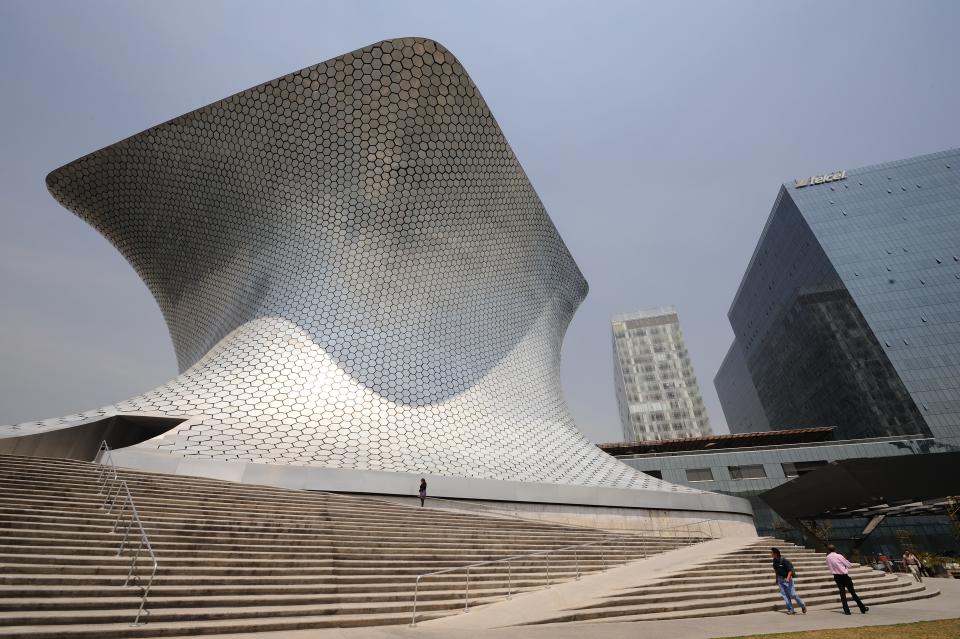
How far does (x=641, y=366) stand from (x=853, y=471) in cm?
5087

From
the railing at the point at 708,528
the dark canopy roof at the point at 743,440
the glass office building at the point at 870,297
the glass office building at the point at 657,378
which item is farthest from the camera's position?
the glass office building at the point at 657,378

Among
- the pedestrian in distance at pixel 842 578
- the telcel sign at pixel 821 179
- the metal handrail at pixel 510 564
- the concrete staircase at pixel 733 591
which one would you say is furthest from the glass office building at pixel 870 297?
the pedestrian in distance at pixel 842 578

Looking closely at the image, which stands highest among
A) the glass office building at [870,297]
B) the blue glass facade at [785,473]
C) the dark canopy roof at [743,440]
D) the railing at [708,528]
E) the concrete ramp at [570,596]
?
the glass office building at [870,297]

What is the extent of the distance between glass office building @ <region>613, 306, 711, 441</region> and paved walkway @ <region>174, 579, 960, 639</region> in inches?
2223

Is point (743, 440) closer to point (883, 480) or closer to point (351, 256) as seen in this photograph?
point (883, 480)

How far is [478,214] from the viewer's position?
18.8 m

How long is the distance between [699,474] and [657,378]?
117 feet

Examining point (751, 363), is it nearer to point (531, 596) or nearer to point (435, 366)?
point (435, 366)

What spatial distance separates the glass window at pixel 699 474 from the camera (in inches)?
1125

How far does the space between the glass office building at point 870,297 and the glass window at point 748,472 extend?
13.7m

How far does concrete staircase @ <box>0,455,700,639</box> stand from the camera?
380 centimetres

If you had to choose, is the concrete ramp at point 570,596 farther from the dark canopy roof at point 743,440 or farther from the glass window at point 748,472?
the dark canopy roof at point 743,440

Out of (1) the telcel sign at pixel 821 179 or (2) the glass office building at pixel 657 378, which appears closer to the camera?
(1) the telcel sign at pixel 821 179

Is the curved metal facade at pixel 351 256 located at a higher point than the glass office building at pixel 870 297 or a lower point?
lower
